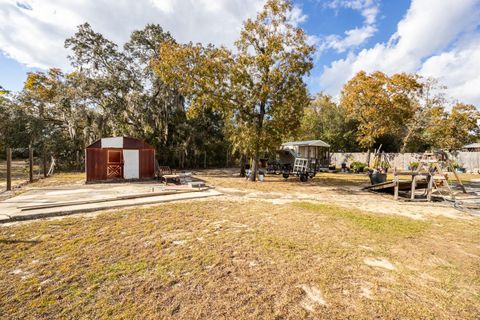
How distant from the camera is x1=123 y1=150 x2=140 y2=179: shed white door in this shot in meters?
12.6

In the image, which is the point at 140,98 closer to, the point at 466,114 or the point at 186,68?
the point at 186,68

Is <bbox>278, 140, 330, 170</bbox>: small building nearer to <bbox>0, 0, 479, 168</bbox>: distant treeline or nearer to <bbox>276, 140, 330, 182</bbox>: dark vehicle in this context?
<bbox>276, 140, 330, 182</bbox>: dark vehicle

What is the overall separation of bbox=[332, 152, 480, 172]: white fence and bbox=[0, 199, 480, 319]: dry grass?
13867 mm

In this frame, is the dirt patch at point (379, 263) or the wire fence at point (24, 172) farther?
the wire fence at point (24, 172)

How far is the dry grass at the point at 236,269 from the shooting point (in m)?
2.37

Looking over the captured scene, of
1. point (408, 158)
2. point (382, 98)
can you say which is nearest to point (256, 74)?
point (382, 98)

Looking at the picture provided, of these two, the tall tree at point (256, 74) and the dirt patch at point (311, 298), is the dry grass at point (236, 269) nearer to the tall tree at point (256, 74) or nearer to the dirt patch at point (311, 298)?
the dirt patch at point (311, 298)

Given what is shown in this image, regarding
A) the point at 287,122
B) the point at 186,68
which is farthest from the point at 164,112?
the point at 287,122

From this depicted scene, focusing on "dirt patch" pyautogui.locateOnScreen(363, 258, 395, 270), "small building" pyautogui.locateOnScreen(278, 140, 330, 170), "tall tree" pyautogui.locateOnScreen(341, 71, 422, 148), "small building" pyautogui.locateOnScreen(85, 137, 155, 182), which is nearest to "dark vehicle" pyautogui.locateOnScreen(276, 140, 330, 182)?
"small building" pyautogui.locateOnScreen(278, 140, 330, 170)

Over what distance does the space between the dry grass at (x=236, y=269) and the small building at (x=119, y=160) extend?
7.38 m

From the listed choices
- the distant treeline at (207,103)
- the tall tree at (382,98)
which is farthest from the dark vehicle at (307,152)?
the tall tree at (382,98)

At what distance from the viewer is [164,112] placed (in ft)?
60.8

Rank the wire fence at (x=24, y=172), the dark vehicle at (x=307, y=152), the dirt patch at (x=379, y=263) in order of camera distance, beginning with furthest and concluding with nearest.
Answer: the dark vehicle at (x=307, y=152), the wire fence at (x=24, y=172), the dirt patch at (x=379, y=263)

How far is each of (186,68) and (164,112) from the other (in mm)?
7088
